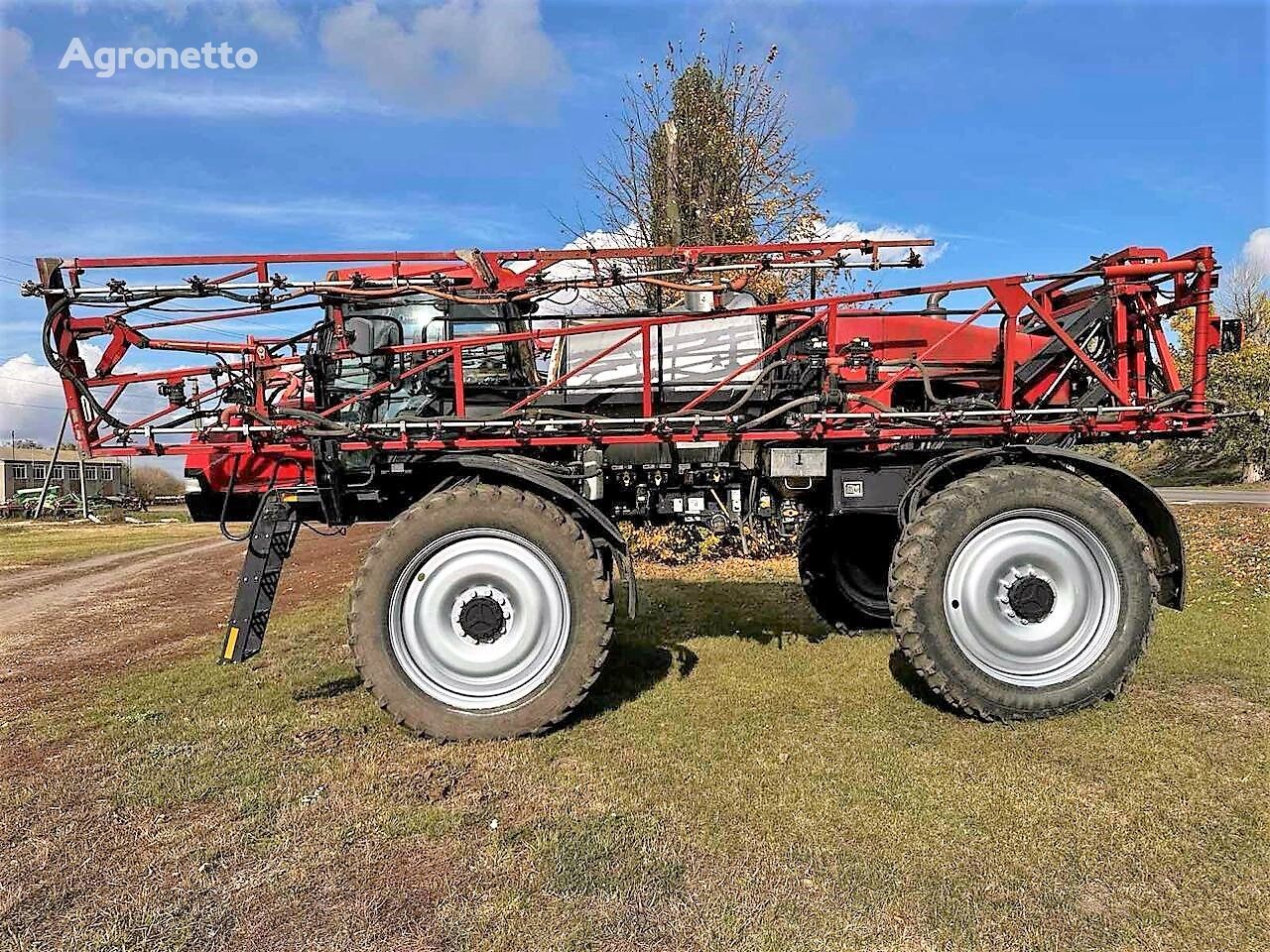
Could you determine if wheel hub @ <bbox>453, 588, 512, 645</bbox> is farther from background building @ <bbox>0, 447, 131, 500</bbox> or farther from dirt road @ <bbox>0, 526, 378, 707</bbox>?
background building @ <bbox>0, 447, 131, 500</bbox>

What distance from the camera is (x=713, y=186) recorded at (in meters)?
14.0

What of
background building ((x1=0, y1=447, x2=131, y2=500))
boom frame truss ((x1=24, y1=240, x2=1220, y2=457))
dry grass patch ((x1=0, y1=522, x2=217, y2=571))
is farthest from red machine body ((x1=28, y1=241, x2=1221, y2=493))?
background building ((x1=0, y1=447, x2=131, y2=500))

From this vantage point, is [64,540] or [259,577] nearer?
[259,577]

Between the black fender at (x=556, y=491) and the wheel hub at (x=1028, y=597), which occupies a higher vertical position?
the black fender at (x=556, y=491)

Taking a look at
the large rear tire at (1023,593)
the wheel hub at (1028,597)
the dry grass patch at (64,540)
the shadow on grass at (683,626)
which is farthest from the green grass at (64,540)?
the wheel hub at (1028,597)

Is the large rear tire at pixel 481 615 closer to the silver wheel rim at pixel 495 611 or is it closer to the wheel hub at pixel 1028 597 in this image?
the silver wheel rim at pixel 495 611

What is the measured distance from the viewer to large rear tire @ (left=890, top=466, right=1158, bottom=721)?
4785 millimetres

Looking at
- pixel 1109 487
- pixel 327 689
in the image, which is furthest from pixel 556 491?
pixel 1109 487

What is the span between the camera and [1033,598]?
486 centimetres

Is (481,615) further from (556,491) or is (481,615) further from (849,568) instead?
(849,568)

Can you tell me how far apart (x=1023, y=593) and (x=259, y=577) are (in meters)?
4.45

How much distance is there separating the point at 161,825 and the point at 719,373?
13.6 feet

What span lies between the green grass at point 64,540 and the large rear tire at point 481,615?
14.6 m

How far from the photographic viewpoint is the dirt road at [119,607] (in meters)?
7.25
